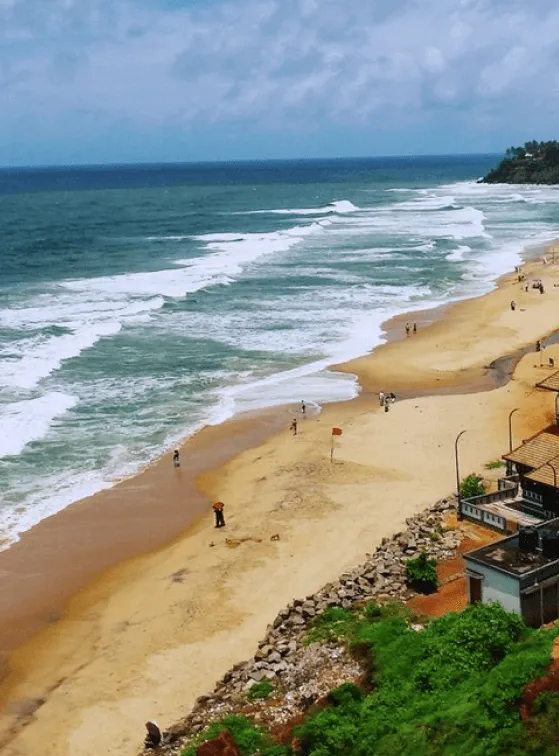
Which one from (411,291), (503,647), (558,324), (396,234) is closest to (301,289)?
(411,291)

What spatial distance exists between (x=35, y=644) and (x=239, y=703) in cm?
670

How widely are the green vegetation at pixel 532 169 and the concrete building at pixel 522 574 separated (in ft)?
525

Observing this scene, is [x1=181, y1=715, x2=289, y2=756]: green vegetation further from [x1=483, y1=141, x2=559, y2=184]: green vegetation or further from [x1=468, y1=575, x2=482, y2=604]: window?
[x1=483, y1=141, x2=559, y2=184]: green vegetation

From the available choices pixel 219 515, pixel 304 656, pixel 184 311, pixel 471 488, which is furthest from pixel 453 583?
pixel 184 311

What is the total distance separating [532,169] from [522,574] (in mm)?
168747

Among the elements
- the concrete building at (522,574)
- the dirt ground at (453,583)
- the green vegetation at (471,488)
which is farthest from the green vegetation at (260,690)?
the green vegetation at (471,488)

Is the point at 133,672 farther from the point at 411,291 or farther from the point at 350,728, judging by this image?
the point at 411,291

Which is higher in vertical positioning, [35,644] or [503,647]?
[503,647]

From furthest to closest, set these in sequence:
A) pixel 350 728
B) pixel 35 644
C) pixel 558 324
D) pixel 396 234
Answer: pixel 396 234 → pixel 558 324 → pixel 35 644 → pixel 350 728

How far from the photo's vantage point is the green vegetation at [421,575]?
21.4 meters

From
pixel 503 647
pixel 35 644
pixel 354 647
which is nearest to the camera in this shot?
pixel 503 647

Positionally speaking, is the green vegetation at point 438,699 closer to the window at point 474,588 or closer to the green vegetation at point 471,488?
the window at point 474,588

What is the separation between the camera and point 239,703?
60.5 feet

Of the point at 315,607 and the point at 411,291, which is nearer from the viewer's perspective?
the point at 315,607
